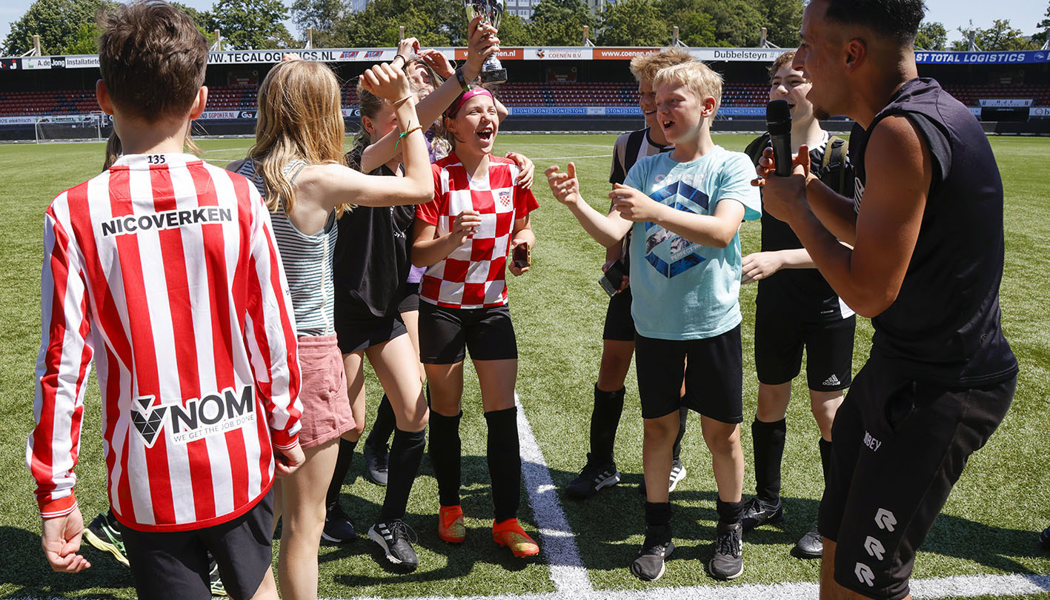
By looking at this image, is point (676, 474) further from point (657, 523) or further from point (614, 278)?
point (614, 278)

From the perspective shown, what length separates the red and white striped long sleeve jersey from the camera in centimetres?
168

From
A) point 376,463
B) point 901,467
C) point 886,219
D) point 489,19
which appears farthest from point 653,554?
point 489,19

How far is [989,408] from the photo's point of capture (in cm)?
203

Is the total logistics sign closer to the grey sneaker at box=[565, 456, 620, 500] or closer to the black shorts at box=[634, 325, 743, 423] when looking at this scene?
the grey sneaker at box=[565, 456, 620, 500]

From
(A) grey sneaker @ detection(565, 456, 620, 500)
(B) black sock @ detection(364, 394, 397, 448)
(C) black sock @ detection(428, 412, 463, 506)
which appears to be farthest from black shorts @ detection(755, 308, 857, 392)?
(B) black sock @ detection(364, 394, 397, 448)

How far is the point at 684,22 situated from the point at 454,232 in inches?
3586

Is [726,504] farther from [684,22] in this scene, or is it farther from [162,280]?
[684,22]

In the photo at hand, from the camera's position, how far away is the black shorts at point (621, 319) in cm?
402

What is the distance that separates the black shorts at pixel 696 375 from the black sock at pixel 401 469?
3.64 feet

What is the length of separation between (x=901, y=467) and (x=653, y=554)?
5.09 ft

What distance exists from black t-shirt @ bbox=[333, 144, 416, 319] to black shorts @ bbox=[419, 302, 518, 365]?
0.69 ft

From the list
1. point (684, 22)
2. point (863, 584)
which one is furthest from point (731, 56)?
point (863, 584)

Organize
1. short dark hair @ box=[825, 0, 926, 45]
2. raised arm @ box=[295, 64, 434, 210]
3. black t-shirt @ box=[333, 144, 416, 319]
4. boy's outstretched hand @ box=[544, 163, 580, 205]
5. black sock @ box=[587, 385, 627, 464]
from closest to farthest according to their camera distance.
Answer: short dark hair @ box=[825, 0, 926, 45] < raised arm @ box=[295, 64, 434, 210] < boy's outstretched hand @ box=[544, 163, 580, 205] < black t-shirt @ box=[333, 144, 416, 319] < black sock @ box=[587, 385, 627, 464]

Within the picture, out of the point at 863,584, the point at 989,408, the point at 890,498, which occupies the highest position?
the point at 989,408
